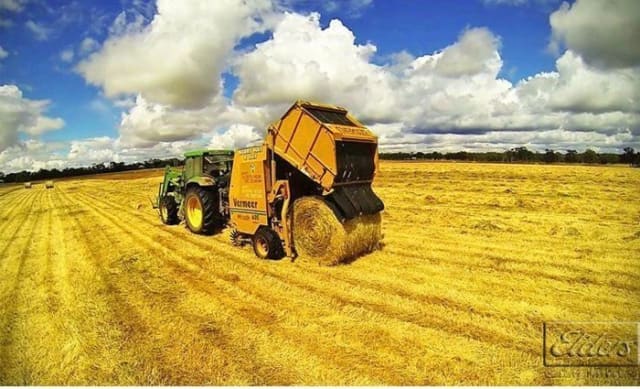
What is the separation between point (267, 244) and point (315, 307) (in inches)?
107

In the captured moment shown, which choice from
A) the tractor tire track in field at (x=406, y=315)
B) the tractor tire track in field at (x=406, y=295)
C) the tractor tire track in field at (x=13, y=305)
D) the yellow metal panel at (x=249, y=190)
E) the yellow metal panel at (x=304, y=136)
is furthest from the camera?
the yellow metal panel at (x=249, y=190)

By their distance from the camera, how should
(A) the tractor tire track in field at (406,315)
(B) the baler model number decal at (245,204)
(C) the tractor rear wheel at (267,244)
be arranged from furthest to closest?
(B) the baler model number decal at (245,204)
(C) the tractor rear wheel at (267,244)
(A) the tractor tire track in field at (406,315)

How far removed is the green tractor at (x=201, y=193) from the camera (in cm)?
1043

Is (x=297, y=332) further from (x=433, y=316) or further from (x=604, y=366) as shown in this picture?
(x=604, y=366)

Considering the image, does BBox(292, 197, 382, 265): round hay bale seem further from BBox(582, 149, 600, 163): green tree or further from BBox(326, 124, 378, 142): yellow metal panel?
BBox(582, 149, 600, 163): green tree

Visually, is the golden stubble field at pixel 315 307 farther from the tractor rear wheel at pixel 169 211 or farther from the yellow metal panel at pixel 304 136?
the tractor rear wheel at pixel 169 211

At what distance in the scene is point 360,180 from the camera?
7.68m

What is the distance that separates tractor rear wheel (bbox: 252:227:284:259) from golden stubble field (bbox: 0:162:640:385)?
250mm

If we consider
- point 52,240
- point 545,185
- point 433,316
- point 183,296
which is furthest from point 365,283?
point 545,185

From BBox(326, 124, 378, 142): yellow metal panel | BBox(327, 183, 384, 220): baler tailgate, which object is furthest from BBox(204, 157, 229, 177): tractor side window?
BBox(327, 183, 384, 220): baler tailgate

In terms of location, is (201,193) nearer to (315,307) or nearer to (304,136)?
(304,136)

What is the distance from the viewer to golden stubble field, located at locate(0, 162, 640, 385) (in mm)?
3939

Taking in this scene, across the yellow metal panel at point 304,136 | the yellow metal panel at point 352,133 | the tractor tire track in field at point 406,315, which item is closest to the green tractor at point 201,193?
the yellow metal panel at point 304,136

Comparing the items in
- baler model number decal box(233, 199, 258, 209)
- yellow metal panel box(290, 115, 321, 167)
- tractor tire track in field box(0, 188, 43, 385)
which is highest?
yellow metal panel box(290, 115, 321, 167)
